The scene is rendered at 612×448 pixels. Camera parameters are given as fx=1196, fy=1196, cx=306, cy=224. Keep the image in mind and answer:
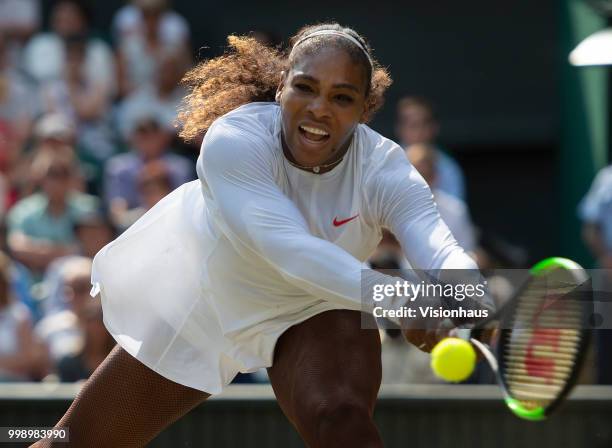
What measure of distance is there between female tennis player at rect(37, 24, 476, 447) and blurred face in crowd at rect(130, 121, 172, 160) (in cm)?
355

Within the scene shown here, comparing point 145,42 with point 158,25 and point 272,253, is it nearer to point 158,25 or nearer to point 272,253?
point 158,25

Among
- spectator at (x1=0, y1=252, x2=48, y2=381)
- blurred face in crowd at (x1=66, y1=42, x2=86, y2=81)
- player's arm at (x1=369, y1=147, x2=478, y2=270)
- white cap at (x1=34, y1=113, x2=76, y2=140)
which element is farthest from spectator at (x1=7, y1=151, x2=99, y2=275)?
player's arm at (x1=369, y1=147, x2=478, y2=270)

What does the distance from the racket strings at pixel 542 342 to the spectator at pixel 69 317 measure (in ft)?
10.6

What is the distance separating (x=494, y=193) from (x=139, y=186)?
2776 millimetres

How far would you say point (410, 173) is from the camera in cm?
355

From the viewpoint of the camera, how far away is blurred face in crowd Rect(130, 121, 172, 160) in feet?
24.8

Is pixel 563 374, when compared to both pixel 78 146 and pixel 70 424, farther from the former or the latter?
pixel 78 146

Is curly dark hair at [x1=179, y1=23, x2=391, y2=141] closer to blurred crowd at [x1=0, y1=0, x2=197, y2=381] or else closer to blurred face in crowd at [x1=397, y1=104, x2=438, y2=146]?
blurred crowd at [x1=0, y1=0, x2=197, y2=381]

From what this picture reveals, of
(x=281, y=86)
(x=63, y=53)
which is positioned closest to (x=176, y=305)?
Answer: (x=281, y=86)

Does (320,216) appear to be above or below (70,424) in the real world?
above

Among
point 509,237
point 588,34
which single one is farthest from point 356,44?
point 509,237

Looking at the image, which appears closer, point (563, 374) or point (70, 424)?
point (563, 374)

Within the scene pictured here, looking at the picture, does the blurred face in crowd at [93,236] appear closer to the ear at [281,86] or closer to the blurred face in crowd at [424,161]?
the blurred face in crowd at [424,161]

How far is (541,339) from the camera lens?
3619mm
